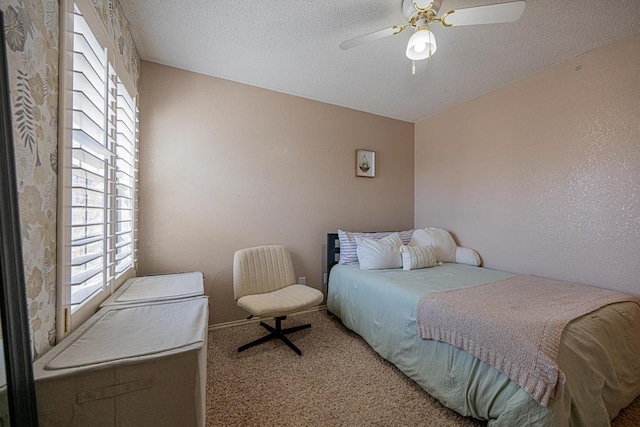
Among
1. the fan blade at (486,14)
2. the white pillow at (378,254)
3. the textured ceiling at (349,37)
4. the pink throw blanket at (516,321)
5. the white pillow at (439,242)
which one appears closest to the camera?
the pink throw blanket at (516,321)

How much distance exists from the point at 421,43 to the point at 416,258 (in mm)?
1895

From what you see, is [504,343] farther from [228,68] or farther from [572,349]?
[228,68]

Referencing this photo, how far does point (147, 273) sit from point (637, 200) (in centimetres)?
399

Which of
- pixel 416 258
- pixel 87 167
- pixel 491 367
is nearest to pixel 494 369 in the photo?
pixel 491 367

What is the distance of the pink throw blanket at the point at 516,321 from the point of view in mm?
1129

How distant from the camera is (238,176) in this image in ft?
8.46

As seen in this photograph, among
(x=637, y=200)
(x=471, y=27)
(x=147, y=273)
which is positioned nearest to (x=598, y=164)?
(x=637, y=200)

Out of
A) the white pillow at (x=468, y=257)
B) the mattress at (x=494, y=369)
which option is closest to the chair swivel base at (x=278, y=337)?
the mattress at (x=494, y=369)

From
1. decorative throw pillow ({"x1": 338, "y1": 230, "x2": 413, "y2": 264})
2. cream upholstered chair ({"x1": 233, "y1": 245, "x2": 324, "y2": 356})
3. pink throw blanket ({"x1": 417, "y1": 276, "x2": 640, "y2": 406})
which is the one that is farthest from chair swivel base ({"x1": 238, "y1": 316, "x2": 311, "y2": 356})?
pink throw blanket ({"x1": 417, "y1": 276, "x2": 640, "y2": 406})

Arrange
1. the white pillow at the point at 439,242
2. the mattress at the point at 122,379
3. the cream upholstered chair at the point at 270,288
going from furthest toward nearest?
1. the white pillow at the point at 439,242
2. the cream upholstered chair at the point at 270,288
3. the mattress at the point at 122,379

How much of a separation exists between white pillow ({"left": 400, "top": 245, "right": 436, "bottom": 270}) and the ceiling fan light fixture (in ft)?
5.79

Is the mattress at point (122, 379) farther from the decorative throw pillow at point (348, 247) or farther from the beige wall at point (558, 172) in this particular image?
the beige wall at point (558, 172)

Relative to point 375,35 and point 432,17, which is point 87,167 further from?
point 432,17

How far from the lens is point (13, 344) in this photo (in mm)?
656
